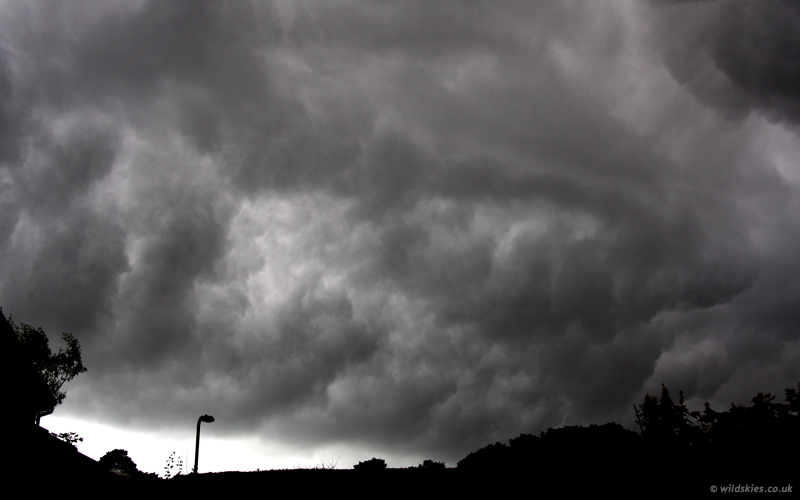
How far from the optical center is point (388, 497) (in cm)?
2284

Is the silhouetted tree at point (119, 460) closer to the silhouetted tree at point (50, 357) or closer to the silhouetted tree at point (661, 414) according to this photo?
the silhouetted tree at point (50, 357)

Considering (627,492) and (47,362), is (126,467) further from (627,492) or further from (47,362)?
(627,492)

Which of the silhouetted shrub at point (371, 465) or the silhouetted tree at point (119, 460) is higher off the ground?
the silhouetted tree at point (119, 460)

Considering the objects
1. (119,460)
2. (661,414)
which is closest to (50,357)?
(119,460)

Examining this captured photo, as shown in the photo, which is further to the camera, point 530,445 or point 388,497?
point 530,445

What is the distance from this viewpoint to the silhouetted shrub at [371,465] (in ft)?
88.7

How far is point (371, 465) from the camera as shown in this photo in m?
27.4

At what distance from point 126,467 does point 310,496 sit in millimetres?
30137

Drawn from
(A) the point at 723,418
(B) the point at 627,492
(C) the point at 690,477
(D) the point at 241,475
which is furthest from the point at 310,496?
(A) the point at 723,418

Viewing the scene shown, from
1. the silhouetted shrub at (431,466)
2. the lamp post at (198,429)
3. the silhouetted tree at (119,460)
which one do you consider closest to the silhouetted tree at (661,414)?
the silhouetted shrub at (431,466)

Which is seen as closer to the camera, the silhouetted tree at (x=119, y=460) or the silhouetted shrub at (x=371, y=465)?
the silhouetted shrub at (x=371, y=465)

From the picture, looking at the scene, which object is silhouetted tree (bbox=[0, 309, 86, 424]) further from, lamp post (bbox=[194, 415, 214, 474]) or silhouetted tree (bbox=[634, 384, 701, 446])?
silhouetted tree (bbox=[634, 384, 701, 446])

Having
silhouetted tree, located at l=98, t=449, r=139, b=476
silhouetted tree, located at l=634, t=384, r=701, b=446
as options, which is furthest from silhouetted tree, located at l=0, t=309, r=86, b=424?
silhouetted tree, located at l=634, t=384, r=701, b=446

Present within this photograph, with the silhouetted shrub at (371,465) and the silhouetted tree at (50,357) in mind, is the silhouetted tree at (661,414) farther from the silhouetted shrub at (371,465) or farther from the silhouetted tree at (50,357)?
the silhouetted tree at (50,357)
